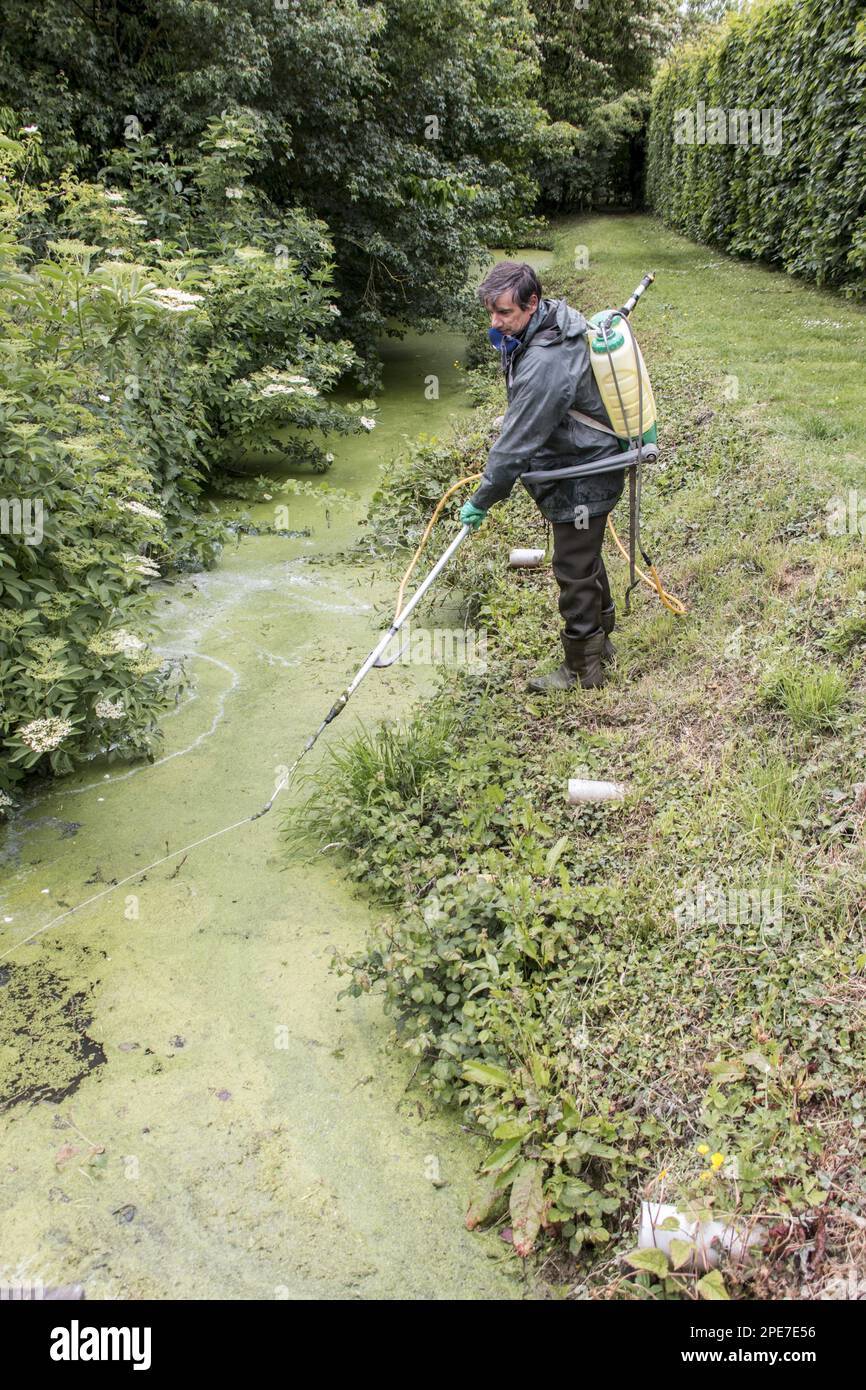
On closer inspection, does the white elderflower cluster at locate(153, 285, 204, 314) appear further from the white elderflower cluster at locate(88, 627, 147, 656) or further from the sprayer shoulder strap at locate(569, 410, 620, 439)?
the sprayer shoulder strap at locate(569, 410, 620, 439)

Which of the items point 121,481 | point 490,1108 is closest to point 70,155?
point 121,481

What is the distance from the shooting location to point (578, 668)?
4430 mm

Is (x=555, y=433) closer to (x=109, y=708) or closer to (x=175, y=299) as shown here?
(x=109, y=708)

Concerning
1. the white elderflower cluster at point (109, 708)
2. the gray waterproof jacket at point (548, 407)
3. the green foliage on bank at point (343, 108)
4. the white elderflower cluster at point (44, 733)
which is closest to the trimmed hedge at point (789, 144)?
the green foliage on bank at point (343, 108)

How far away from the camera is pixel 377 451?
8953 millimetres

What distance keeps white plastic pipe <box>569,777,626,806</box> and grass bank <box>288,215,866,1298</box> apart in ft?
0.17

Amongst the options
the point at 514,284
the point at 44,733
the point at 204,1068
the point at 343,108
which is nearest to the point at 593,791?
the point at 204,1068

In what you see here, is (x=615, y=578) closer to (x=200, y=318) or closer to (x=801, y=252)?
(x=200, y=318)

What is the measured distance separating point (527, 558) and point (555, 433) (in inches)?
75.3

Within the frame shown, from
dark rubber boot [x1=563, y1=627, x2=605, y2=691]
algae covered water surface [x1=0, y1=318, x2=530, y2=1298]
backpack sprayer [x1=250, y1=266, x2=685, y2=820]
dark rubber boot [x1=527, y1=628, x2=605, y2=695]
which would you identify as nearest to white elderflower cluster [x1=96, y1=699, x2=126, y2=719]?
algae covered water surface [x1=0, y1=318, x2=530, y2=1298]

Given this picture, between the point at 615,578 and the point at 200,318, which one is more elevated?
the point at 200,318

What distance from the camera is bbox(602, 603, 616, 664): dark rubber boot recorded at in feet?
14.8

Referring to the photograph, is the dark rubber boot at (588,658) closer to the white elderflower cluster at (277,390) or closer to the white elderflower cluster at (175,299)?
the white elderflower cluster at (175,299)

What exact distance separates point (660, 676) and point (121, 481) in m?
2.67
